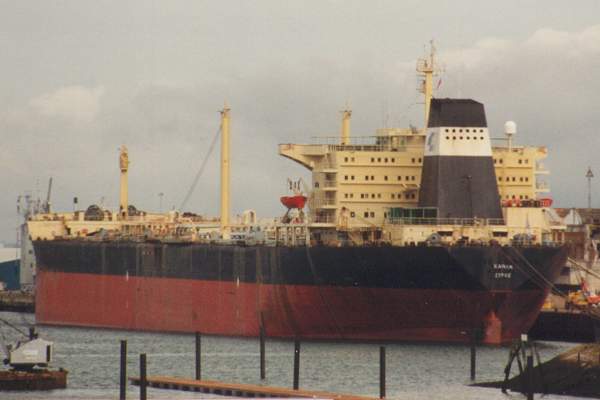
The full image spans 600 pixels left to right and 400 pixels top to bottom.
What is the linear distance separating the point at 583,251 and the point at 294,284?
21.4 meters

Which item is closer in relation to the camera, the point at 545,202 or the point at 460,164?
the point at 460,164

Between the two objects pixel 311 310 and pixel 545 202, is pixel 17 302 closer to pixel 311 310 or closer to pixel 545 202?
pixel 311 310

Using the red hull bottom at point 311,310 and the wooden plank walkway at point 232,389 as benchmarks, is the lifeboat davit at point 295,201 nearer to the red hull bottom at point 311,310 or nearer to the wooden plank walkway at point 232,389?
the red hull bottom at point 311,310

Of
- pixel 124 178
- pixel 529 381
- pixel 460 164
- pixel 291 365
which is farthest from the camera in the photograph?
pixel 124 178

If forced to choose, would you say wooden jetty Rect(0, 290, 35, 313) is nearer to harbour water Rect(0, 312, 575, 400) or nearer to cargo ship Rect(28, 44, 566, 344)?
cargo ship Rect(28, 44, 566, 344)

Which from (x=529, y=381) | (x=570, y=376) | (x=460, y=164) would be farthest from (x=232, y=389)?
(x=460, y=164)

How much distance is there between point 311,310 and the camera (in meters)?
62.7

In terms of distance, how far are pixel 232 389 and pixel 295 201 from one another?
19.0m

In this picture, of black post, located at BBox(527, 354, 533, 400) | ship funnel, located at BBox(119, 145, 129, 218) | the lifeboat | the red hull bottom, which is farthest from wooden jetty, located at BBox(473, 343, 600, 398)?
ship funnel, located at BBox(119, 145, 129, 218)

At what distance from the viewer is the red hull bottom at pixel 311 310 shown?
60094 mm

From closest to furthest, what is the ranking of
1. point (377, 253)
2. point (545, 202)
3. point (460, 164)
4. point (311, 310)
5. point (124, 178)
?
1. point (377, 253)
2. point (311, 310)
3. point (460, 164)
4. point (545, 202)
5. point (124, 178)

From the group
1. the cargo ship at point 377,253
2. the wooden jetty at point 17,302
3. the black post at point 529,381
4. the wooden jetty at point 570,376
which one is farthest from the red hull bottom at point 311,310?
the wooden jetty at point 17,302

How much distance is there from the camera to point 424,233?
61.7 meters

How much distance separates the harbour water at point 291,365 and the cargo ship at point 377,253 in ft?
3.27
